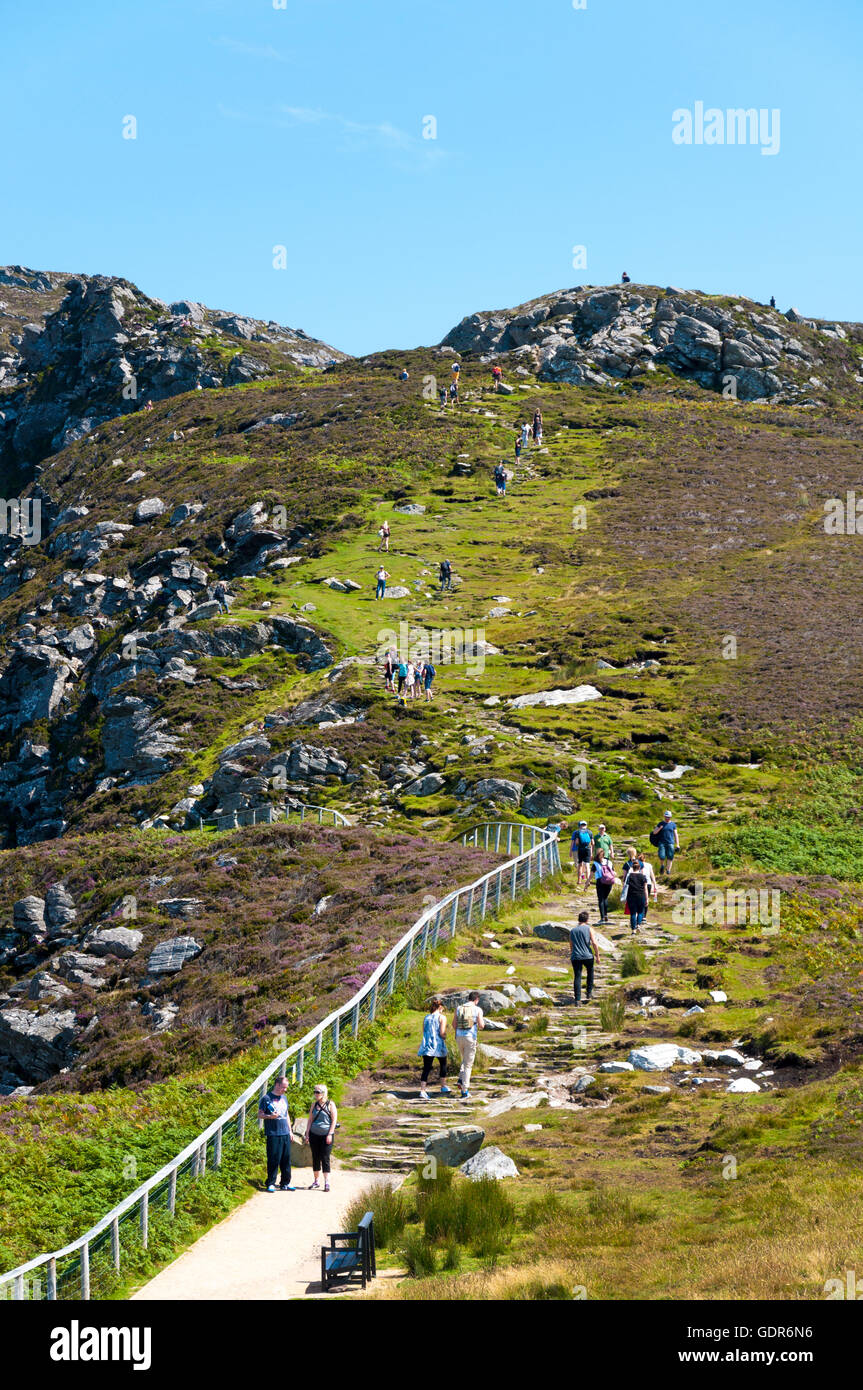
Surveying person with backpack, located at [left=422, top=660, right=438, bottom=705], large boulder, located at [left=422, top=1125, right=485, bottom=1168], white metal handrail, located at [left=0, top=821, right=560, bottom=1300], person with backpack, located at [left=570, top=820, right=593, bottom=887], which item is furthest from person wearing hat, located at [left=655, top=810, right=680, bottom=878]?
person with backpack, located at [left=422, top=660, right=438, bottom=705]

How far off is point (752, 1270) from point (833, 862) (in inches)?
927

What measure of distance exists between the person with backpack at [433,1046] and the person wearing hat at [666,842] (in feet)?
45.7

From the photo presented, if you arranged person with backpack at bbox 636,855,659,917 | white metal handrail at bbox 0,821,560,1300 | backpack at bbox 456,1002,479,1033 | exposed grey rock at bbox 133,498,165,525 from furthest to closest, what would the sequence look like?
exposed grey rock at bbox 133,498,165,525 < person with backpack at bbox 636,855,659,917 < backpack at bbox 456,1002,479,1033 < white metal handrail at bbox 0,821,560,1300

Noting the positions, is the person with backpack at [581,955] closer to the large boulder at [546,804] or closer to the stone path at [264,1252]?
the stone path at [264,1252]

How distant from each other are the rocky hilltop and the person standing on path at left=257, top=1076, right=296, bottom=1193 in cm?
11749

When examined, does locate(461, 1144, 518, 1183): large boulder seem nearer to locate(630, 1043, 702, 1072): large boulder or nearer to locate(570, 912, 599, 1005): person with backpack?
locate(630, 1043, 702, 1072): large boulder

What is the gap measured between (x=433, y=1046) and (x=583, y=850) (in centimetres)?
1379

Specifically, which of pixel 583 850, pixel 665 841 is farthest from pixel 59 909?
pixel 665 841

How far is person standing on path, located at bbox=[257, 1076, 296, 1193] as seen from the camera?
14969 mm

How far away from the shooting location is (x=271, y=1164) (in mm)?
15164

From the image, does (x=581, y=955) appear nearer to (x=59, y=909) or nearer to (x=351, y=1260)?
(x=351, y=1260)

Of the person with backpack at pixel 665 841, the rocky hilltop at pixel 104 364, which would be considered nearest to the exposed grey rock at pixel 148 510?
the rocky hilltop at pixel 104 364

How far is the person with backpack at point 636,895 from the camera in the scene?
26484 mm

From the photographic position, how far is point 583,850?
31.4 m
